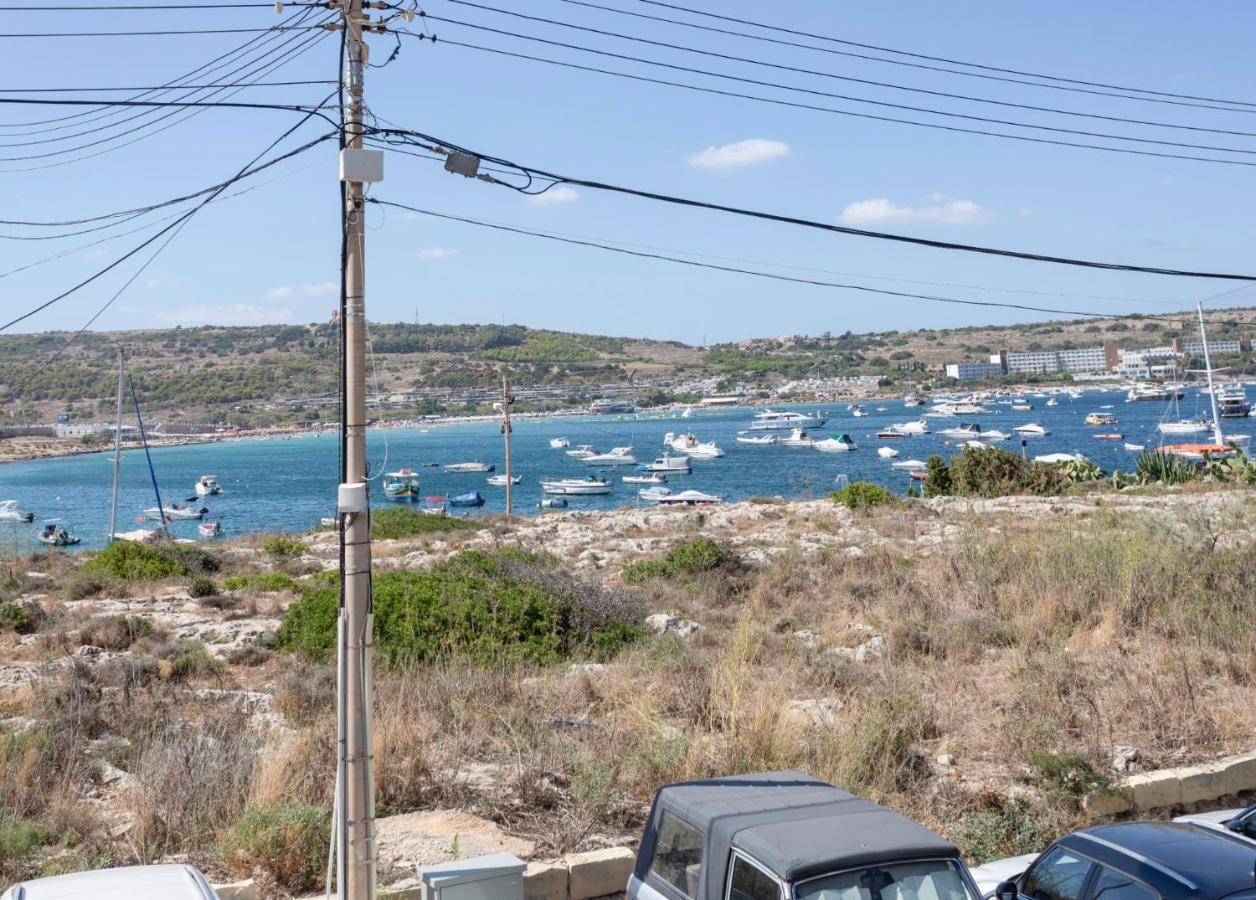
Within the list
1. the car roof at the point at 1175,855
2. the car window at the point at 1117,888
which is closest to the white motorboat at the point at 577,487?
the car roof at the point at 1175,855

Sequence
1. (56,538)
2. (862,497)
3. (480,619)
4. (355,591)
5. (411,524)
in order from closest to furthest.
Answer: (355,591) < (480,619) < (862,497) < (411,524) < (56,538)

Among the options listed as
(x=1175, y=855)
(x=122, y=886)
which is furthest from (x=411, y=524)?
(x=1175, y=855)

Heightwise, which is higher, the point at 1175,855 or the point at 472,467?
the point at 1175,855

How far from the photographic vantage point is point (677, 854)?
6.84 meters

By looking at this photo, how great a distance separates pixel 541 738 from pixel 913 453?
12364 centimetres

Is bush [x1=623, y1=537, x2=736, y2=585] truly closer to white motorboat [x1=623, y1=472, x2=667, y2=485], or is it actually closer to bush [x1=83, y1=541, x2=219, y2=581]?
bush [x1=83, y1=541, x2=219, y2=581]

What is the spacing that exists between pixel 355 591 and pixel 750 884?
2935mm

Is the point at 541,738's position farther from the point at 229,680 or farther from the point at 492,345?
the point at 492,345

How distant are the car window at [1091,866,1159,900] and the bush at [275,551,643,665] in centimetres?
906

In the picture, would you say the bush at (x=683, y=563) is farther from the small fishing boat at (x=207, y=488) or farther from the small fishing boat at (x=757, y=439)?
the small fishing boat at (x=757, y=439)

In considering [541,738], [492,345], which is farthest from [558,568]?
[492,345]

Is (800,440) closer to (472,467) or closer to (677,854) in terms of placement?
(472,467)

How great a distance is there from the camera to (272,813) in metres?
8.52

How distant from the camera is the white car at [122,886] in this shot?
18.5 feet
